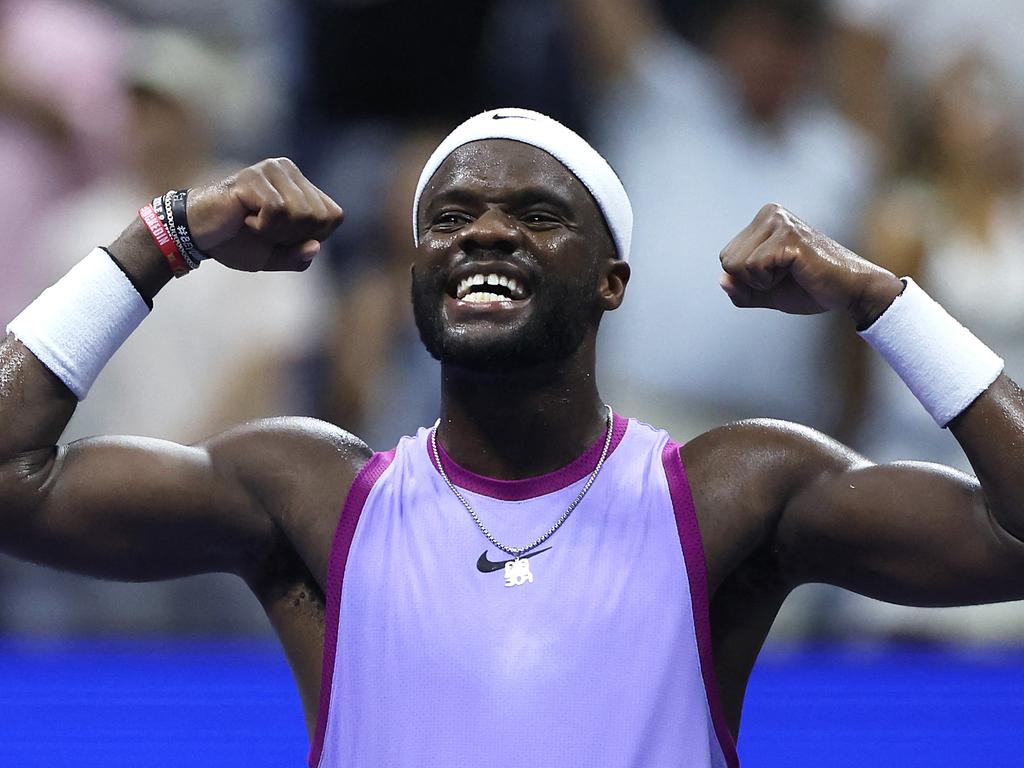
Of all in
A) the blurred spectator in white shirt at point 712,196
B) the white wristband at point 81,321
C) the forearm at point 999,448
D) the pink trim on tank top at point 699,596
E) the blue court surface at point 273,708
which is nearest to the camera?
the forearm at point 999,448

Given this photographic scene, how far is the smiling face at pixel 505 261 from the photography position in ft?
8.83

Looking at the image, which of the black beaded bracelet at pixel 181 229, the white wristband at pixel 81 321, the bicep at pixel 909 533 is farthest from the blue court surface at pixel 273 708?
the black beaded bracelet at pixel 181 229

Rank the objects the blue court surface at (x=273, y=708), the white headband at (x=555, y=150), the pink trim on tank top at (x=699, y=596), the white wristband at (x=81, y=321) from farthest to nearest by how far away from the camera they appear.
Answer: the blue court surface at (x=273, y=708), the white headband at (x=555, y=150), the white wristband at (x=81, y=321), the pink trim on tank top at (x=699, y=596)

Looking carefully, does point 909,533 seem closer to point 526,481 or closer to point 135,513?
point 526,481

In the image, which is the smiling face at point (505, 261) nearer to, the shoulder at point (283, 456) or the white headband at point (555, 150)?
the white headband at point (555, 150)

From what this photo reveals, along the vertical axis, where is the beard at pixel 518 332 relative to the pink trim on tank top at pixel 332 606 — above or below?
above

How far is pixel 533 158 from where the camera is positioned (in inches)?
112

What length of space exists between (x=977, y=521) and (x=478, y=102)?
11.0 ft

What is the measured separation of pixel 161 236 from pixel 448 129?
2921mm

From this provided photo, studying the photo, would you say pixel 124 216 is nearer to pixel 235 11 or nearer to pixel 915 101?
pixel 235 11

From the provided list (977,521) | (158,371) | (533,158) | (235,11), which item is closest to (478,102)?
(235,11)

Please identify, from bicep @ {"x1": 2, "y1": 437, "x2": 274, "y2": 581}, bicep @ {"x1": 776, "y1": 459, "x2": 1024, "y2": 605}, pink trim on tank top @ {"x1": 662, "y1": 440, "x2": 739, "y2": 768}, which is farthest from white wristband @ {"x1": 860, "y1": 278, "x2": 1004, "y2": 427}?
bicep @ {"x1": 2, "y1": 437, "x2": 274, "y2": 581}

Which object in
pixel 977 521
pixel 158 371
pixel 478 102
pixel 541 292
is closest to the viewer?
pixel 977 521

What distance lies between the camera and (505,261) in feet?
8.93
